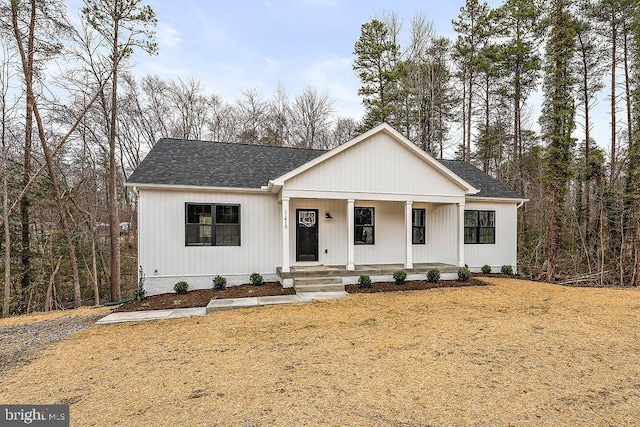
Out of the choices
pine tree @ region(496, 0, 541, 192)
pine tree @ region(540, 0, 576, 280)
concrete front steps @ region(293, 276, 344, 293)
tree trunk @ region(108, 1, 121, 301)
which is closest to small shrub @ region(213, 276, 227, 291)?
concrete front steps @ region(293, 276, 344, 293)

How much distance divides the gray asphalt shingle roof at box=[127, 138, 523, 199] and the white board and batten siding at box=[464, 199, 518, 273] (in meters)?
0.45

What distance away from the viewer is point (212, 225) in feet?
29.4

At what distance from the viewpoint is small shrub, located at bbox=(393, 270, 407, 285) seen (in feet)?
29.8

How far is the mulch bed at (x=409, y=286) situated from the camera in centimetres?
855

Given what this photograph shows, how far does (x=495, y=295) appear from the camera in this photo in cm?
797

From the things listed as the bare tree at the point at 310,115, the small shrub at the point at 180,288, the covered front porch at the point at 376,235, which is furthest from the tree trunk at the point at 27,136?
the bare tree at the point at 310,115

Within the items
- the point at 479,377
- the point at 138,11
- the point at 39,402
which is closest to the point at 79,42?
the point at 138,11

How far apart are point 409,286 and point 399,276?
0.41 m

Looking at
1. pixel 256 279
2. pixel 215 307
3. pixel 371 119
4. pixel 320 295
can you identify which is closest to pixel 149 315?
pixel 215 307

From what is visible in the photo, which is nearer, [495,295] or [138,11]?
[495,295]

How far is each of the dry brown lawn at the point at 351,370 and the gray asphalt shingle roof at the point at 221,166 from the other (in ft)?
14.1

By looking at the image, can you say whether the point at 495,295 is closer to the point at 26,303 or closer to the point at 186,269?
the point at 186,269

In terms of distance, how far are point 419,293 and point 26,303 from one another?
617 inches

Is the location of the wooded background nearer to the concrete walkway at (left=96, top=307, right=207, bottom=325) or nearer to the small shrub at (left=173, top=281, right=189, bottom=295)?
the small shrub at (left=173, top=281, right=189, bottom=295)
